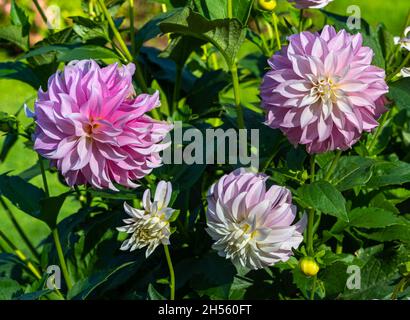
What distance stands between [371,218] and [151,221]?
39 cm

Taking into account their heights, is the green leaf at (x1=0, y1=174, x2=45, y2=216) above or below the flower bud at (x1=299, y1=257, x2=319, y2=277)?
above

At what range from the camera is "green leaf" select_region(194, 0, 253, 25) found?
131 cm

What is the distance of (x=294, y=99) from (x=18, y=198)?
0.58 m

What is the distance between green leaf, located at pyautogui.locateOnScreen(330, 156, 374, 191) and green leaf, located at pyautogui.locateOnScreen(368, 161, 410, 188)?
34mm

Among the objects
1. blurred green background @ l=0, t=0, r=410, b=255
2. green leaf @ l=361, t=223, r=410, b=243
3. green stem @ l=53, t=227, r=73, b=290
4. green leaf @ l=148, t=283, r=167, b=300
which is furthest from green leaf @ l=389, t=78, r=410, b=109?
blurred green background @ l=0, t=0, r=410, b=255

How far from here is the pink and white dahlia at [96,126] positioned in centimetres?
103

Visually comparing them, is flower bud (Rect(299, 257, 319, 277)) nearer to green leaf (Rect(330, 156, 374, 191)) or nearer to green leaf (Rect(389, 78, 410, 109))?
green leaf (Rect(330, 156, 374, 191))

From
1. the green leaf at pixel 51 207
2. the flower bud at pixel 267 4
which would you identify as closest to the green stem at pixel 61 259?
the green leaf at pixel 51 207

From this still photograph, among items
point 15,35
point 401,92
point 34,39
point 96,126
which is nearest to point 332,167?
point 401,92

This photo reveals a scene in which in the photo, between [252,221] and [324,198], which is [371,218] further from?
[252,221]

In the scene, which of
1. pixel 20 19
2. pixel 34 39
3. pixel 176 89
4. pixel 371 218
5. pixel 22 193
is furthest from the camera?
pixel 34 39

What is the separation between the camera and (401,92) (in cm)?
120

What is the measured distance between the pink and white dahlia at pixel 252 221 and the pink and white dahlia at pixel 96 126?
12cm
